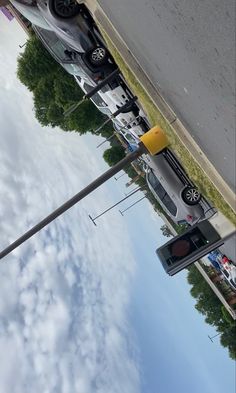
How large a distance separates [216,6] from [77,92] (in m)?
25.1

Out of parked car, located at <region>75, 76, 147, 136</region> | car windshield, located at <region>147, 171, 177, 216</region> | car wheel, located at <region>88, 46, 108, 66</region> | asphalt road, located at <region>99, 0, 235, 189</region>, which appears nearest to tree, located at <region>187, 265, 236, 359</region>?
car windshield, located at <region>147, 171, 177, 216</region>

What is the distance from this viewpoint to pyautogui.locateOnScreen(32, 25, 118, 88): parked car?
519 inches

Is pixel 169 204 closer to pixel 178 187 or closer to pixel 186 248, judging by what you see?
pixel 178 187

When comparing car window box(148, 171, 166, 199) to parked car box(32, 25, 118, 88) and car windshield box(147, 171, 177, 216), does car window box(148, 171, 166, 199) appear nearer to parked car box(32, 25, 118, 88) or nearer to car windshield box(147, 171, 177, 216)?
car windshield box(147, 171, 177, 216)

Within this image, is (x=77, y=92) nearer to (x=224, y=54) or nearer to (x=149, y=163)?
(x=149, y=163)

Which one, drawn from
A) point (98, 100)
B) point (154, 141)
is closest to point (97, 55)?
point (98, 100)

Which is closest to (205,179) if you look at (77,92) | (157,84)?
(157,84)

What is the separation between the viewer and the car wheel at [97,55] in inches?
508

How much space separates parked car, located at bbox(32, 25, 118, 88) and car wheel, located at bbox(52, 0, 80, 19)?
1.27 metres

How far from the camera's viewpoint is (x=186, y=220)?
13836 mm

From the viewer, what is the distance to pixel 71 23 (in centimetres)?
1192

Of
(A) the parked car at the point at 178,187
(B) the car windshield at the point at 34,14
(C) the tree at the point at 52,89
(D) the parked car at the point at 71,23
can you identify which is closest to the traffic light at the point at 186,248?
(A) the parked car at the point at 178,187

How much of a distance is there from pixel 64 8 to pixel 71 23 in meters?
0.40

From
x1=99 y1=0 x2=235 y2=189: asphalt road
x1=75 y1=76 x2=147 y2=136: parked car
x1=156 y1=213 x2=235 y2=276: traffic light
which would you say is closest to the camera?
x1=99 y1=0 x2=235 y2=189: asphalt road
